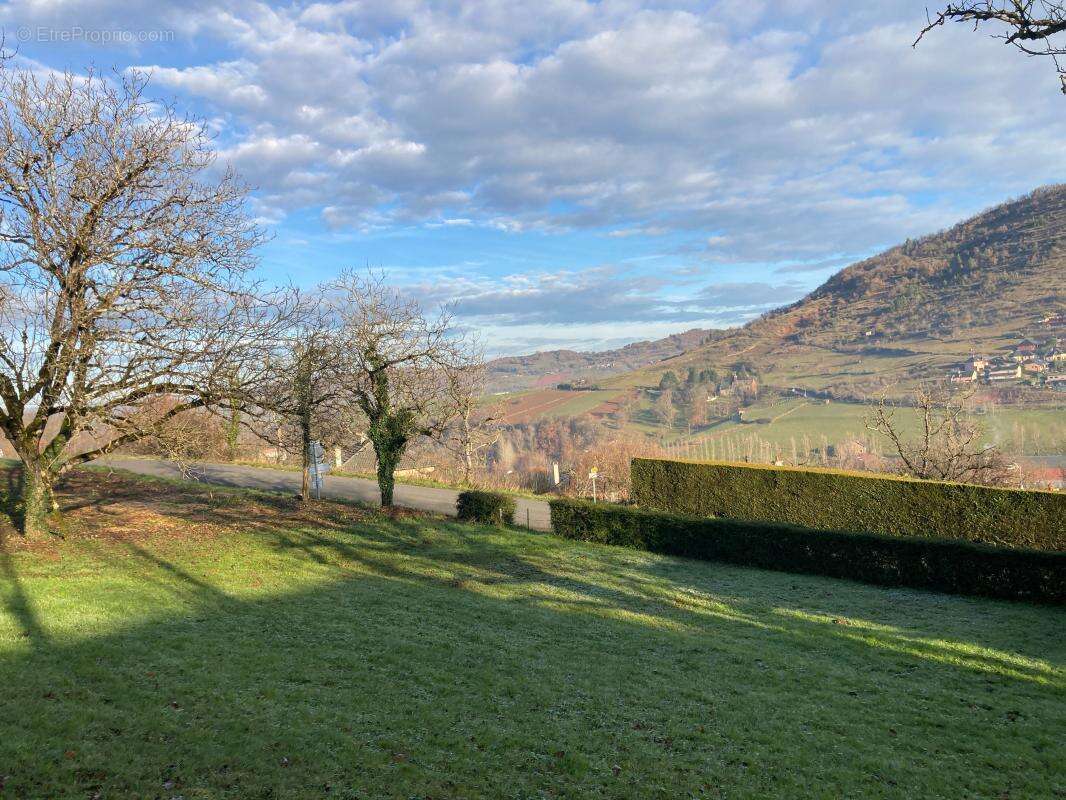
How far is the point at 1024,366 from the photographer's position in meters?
94.2

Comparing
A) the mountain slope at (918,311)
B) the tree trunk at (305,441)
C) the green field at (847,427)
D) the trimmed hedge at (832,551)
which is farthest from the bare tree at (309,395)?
the mountain slope at (918,311)

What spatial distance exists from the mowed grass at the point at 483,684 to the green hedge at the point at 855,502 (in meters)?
5.55

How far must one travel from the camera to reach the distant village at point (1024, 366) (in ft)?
290

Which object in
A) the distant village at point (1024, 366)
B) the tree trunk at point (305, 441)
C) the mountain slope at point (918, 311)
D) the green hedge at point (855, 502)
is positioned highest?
the mountain slope at point (918, 311)

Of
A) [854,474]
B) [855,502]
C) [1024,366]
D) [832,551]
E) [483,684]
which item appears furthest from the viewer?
[1024,366]

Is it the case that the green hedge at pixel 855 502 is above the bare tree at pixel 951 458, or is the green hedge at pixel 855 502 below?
below

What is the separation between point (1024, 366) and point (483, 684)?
11281 centimetres

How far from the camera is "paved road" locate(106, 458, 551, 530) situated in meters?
24.7

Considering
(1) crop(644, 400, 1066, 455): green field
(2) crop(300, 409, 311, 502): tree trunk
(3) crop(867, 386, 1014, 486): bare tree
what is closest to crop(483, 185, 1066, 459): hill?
(1) crop(644, 400, 1066, 455): green field

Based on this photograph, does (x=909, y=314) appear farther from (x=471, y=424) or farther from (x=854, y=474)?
(x=854, y=474)

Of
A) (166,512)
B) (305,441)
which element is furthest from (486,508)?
(166,512)

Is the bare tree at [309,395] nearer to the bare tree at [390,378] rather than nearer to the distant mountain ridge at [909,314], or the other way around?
the bare tree at [390,378]

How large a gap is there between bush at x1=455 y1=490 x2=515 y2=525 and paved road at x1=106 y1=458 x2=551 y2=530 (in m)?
1.47

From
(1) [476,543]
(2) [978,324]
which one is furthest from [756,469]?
(2) [978,324]
